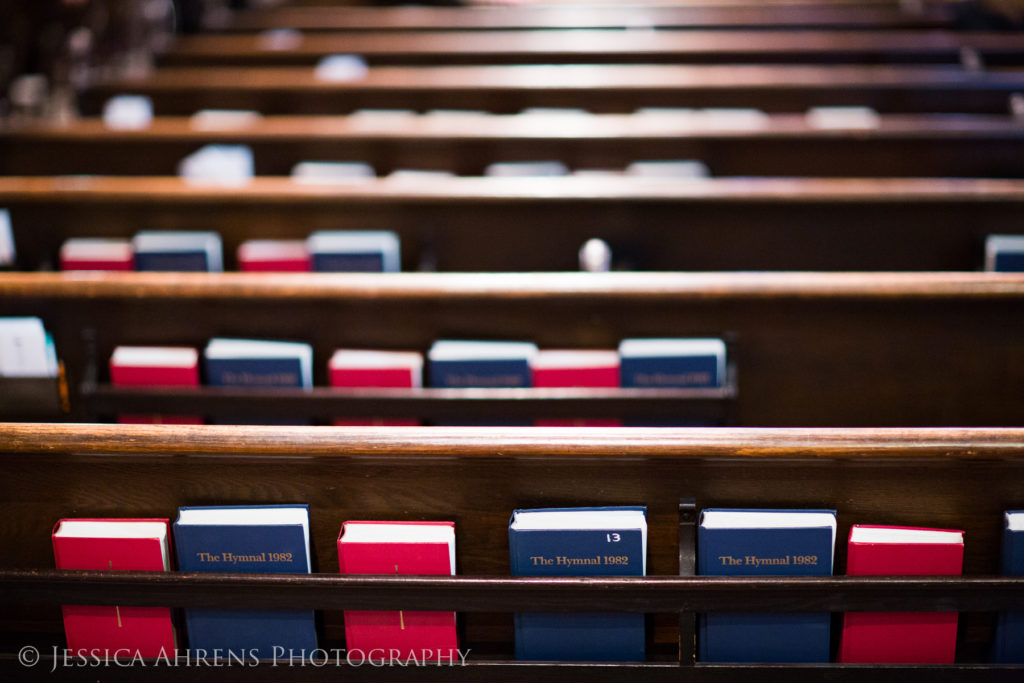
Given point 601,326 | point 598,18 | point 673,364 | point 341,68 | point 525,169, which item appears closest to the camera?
point 673,364

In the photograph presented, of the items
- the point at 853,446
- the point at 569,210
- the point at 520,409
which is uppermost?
the point at 569,210

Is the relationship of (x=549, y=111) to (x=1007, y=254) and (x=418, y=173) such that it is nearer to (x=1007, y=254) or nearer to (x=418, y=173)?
(x=418, y=173)

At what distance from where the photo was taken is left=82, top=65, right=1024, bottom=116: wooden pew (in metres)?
3.12

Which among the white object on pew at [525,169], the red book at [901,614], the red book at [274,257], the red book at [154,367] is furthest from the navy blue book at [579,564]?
the white object on pew at [525,169]

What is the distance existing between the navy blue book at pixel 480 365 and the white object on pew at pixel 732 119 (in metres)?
1.37

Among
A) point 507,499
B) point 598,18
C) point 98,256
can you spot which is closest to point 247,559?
point 507,499

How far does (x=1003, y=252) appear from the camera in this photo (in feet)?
6.41

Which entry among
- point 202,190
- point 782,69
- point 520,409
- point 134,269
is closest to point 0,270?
point 134,269

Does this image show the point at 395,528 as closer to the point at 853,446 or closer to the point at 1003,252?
the point at 853,446

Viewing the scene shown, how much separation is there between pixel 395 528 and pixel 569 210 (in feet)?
3.69

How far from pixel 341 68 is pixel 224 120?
0.74m

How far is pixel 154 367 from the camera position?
1.69 m

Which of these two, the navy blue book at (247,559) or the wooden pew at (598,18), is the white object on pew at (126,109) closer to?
the wooden pew at (598,18)

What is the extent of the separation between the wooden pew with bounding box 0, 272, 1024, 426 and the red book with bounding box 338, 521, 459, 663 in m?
0.55
